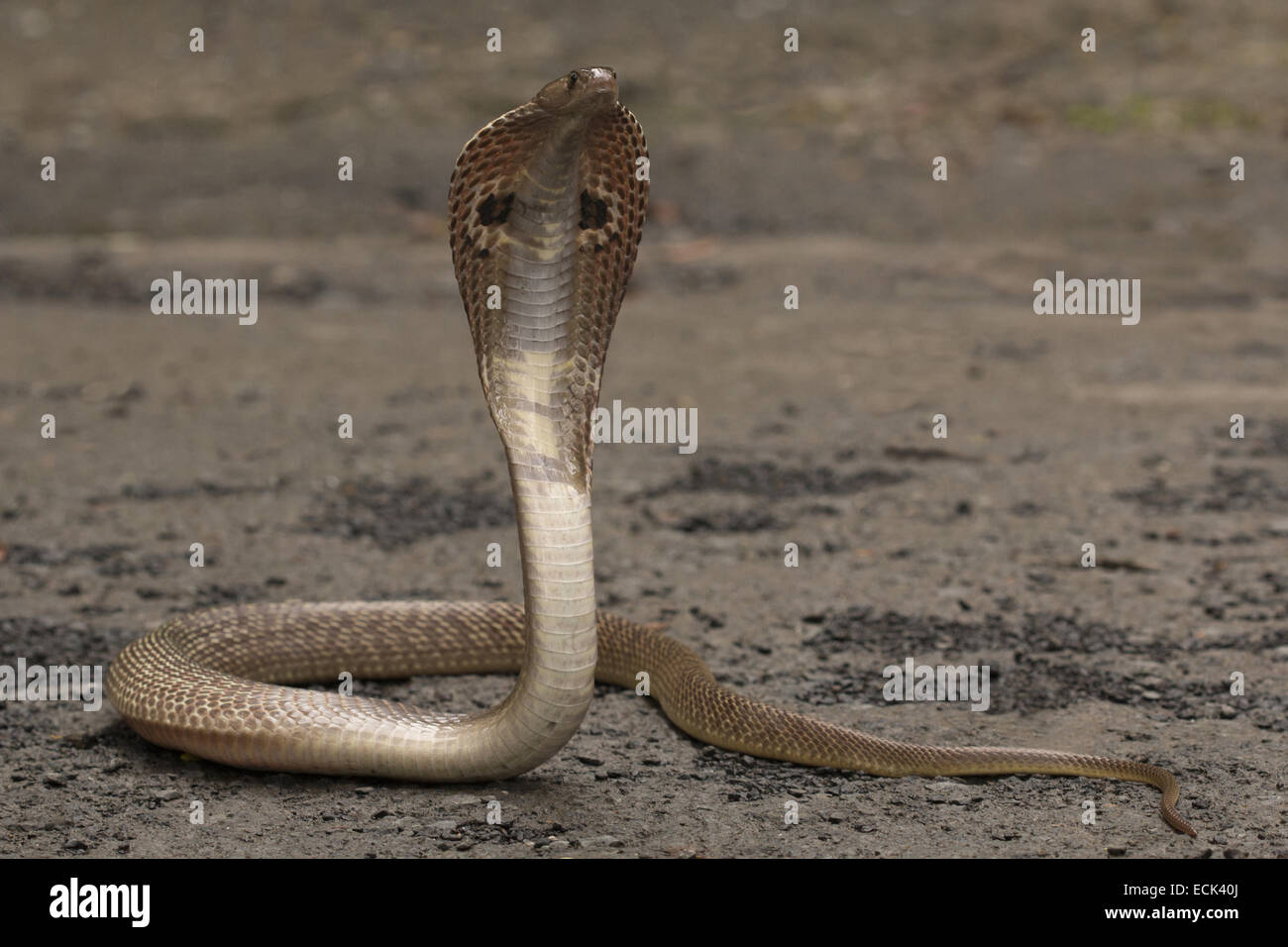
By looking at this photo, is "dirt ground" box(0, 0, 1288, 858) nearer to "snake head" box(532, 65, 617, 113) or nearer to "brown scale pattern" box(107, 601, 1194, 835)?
"brown scale pattern" box(107, 601, 1194, 835)

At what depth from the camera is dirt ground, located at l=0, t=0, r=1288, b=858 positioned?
3.93 metres

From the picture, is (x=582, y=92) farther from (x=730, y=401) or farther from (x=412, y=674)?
(x=730, y=401)

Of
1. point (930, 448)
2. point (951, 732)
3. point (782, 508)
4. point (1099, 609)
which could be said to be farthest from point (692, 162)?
point (951, 732)

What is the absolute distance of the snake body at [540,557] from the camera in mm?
3438

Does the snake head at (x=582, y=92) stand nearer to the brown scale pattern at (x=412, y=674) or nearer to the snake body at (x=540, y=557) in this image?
the snake body at (x=540, y=557)

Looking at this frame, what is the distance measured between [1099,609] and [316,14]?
13.0 metres

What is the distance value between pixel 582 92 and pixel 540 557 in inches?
41.0

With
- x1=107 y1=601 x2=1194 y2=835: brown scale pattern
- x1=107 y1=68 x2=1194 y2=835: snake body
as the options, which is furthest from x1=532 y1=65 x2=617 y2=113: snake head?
x1=107 y1=601 x2=1194 y2=835: brown scale pattern

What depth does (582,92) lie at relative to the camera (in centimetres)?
313

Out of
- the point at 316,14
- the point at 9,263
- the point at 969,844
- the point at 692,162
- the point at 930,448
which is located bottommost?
the point at 969,844

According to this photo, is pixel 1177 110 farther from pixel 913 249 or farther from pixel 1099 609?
pixel 1099 609

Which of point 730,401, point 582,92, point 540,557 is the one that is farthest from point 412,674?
point 730,401

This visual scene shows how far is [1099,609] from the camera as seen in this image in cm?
534

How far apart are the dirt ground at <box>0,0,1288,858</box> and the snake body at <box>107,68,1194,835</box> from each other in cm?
9
